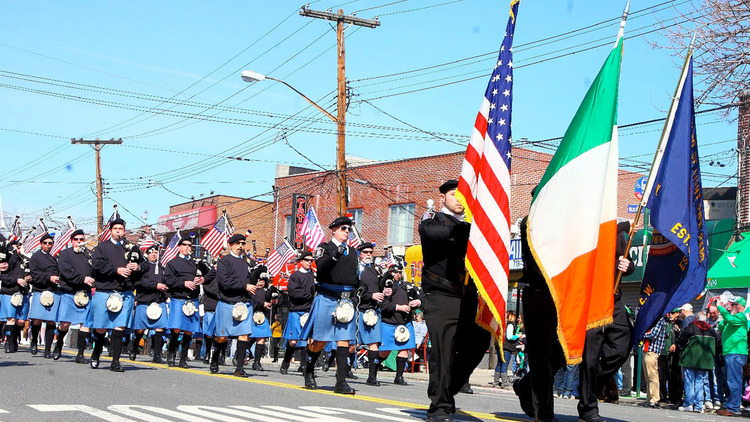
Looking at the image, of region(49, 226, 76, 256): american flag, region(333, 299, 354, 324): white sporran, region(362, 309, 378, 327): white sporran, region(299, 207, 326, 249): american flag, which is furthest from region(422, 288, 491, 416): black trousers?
region(299, 207, 326, 249): american flag

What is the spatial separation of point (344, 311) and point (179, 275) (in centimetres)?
729

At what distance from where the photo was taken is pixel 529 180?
37.7m

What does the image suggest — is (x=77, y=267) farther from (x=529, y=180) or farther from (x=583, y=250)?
(x=529, y=180)

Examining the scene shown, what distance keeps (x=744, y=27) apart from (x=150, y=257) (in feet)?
37.2

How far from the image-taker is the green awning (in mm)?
22975

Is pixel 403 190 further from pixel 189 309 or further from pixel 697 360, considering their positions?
pixel 697 360

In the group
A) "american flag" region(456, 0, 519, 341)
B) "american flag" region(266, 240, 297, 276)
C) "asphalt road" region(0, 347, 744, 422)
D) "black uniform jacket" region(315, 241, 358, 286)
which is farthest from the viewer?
"american flag" region(266, 240, 297, 276)

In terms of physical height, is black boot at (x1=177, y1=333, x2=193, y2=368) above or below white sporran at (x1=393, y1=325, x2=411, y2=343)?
below

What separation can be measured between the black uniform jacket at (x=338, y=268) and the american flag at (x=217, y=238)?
575 inches

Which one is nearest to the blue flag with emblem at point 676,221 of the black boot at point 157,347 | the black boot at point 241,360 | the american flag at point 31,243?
the black boot at point 241,360

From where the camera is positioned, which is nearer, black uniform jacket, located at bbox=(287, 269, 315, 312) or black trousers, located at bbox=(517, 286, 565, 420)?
black trousers, located at bbox=(517, 286, 565, 420)

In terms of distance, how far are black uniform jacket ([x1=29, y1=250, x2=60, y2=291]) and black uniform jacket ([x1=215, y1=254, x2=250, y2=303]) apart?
533 cm

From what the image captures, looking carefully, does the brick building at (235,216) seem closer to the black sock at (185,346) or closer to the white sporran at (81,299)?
A: the black sock at (185,346)

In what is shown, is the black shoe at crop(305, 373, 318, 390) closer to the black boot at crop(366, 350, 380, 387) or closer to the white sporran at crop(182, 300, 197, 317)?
the black boot at crop(366, 350, 380, 387)
